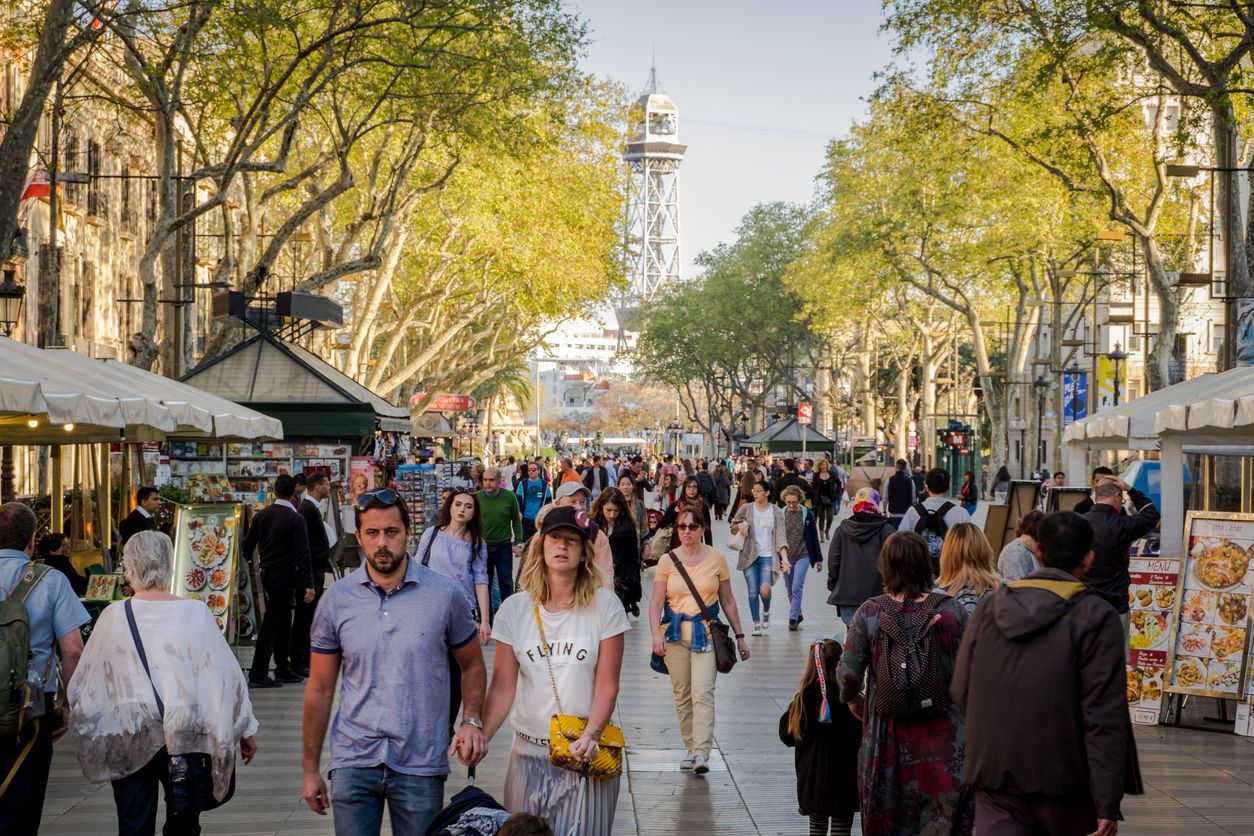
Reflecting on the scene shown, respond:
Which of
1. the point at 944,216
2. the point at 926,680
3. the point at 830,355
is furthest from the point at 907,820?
the point at 830,355

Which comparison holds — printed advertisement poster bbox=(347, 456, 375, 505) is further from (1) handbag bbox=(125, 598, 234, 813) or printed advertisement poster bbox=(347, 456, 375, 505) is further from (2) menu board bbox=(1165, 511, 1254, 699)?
(1) handbag bbox=(125, 598, 234, 813)

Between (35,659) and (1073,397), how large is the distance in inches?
1470

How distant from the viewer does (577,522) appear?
5656mm

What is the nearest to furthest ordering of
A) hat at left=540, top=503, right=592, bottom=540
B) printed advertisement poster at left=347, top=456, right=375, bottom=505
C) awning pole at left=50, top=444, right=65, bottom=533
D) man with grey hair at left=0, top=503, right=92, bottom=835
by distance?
hat at left=540, top=503, right=592, bottom=540 < man with grey hair at left=0, top=503, right=92, bottom=835 < awning pole at left=50, top=444, right=65, bottom=533 < printed advertisement poster at left=347, top=456, right=375, bottom=505

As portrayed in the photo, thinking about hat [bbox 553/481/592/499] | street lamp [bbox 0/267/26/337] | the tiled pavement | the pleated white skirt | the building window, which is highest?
the building window

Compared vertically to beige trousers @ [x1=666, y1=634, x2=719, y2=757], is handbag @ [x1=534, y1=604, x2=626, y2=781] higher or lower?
higher

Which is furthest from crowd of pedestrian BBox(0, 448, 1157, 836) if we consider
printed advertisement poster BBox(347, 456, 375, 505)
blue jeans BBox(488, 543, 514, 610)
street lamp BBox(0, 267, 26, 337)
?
printed advertisement poster BBox(347, 456, 375, 505)

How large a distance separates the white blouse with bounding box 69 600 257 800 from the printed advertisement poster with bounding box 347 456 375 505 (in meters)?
15.6

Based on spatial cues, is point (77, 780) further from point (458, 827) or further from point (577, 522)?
point (458, 827)

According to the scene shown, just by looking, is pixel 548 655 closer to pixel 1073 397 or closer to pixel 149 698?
pixel 149 698

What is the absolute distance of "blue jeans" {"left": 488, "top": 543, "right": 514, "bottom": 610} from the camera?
16.7m

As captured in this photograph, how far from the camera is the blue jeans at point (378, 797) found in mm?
5203

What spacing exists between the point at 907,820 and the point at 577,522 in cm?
166

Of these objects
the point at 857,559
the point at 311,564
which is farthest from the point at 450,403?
the point at 857,559
